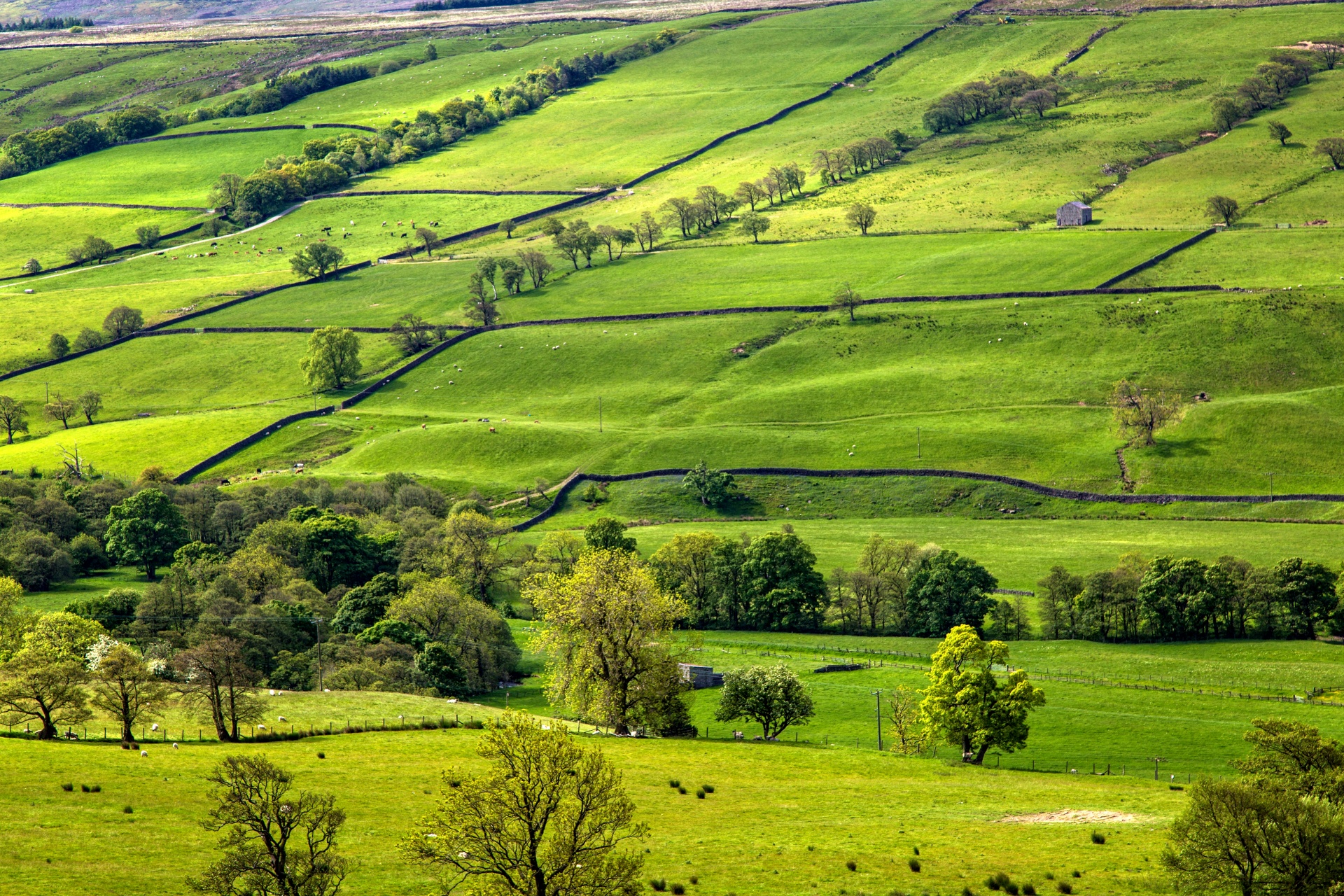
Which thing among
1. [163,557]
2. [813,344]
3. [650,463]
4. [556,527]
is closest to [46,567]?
[163,557]

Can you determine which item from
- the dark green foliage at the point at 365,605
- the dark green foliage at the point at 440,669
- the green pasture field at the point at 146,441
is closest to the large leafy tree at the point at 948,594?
the dark green foliage at the point at 440,669

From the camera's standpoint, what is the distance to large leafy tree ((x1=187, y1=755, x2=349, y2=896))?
1507 inches

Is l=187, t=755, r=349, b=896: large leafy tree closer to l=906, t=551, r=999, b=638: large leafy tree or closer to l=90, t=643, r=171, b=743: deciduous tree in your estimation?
l=90, t=643, r=171, b=743: deciduous tree

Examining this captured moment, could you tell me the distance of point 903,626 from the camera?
111062 mm

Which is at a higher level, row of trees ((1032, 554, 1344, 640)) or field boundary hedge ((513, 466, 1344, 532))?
field boundary hedge ((513, 466, 1344, 532))

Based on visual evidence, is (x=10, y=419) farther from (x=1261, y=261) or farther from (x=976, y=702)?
(x=1261, y=261)

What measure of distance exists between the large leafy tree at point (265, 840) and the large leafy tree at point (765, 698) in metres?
38.5

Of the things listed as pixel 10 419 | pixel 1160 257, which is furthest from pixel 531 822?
pixel 1160 257

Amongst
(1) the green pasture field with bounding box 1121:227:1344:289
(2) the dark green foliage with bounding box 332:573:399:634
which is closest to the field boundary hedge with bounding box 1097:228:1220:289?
(1) the green pasture field with bounding box 1121:227:1344:289

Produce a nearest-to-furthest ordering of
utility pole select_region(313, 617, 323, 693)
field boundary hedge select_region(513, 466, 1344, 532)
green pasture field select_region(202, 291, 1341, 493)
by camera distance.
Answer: utility pole select_region(313, 617, 323, 693), field boundary hedge select_region(513, 466, 1344, 532), green pasture field select_region(202, 291, 1341, 493)

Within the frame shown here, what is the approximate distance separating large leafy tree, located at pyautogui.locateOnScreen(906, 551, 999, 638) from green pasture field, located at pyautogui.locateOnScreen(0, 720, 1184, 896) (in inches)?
1526

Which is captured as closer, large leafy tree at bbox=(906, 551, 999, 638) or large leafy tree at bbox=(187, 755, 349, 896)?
large leafy tree at bbox=(187, 755, 349, 896)

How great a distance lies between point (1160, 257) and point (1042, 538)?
79.7 meters

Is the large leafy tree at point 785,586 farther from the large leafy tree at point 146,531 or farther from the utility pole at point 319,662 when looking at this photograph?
the large leafy tree at point 146,531
